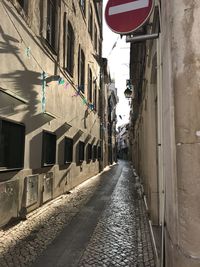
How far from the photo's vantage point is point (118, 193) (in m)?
11.7

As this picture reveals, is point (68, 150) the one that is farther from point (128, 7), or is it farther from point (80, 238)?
point (128, 7)

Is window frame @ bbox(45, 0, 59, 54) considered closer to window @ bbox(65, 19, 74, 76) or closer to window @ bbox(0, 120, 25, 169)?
window @ bbox(65, 19, 74, 76)

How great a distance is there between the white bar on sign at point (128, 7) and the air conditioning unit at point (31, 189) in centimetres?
509

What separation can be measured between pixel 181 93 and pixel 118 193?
9.33 m

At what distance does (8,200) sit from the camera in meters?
6.54

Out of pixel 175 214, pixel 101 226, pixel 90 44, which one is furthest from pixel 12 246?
pixel 90 44

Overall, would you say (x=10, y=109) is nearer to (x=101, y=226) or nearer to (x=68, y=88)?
(x=101, y=226)

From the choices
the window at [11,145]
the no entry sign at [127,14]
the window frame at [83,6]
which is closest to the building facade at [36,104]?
the window at [11,145]

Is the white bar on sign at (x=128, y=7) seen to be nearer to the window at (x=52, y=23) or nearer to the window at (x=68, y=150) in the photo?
the window at (x=52, y=23)

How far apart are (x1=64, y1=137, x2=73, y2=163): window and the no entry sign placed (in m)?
8.58

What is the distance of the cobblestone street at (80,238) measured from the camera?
459cm

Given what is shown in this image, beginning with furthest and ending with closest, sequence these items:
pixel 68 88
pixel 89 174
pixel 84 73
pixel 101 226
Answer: pixel 89 174 < pixel 84 73 < pixel 68 88 < pixel 101 226

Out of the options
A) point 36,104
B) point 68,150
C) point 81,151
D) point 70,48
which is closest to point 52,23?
point 70,48

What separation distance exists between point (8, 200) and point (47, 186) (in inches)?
111
